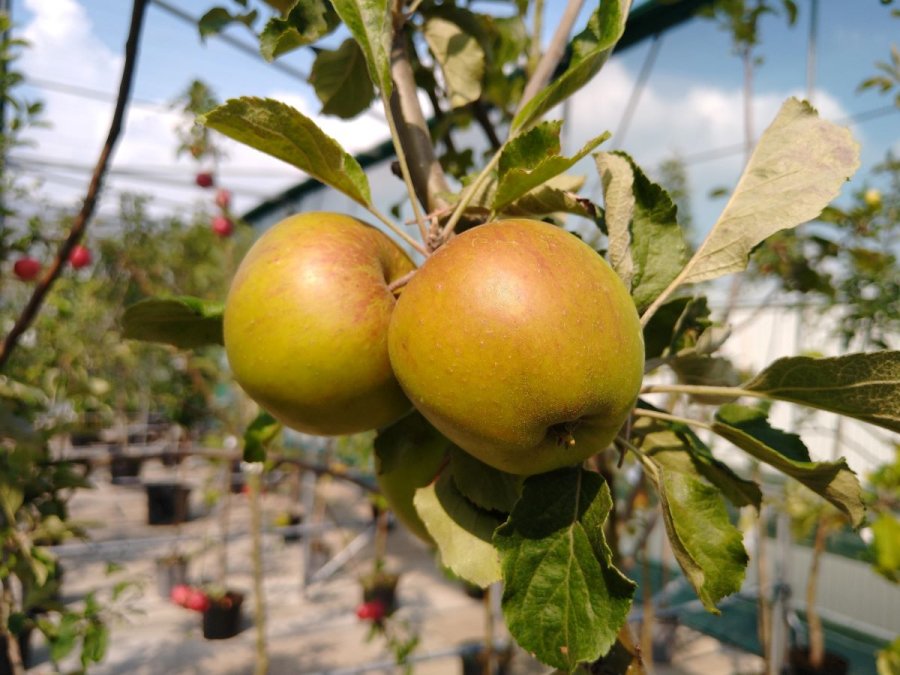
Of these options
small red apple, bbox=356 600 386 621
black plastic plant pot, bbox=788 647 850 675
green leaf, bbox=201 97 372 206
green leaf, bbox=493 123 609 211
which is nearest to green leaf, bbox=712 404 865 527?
green leaf, bbox=493 123 609 211

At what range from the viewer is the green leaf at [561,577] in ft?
1.39

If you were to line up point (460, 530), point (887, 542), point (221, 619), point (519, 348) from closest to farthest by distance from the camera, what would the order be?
point (519, 348) < point (460, 530) < point (887, 542) < point (221, 619)

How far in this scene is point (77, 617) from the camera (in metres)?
1.32

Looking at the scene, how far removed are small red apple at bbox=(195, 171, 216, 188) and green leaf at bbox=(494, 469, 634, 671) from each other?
10.5 feet

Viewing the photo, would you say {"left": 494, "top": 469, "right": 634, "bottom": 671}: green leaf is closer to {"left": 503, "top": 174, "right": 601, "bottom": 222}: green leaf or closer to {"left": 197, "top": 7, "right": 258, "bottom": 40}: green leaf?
{"left": 503, "top": 174, "right": 601, "bottom": 222}: green leaf

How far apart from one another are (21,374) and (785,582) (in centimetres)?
308

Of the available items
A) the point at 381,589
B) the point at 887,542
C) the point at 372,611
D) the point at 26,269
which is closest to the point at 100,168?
the point at 887,542

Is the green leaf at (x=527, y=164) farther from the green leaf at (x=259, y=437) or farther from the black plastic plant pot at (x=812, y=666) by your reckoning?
the black plastic plant pot at (x=812, y=666)

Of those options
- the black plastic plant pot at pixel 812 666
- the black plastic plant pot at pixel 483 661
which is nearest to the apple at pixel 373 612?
the black plastic plant pot at pixel 483 661

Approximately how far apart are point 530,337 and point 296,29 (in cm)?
30

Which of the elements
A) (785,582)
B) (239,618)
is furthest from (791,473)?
(239,618)

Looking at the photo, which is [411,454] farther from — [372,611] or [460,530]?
[372,611]

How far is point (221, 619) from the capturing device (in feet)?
10.3

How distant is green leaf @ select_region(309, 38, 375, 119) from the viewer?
0.67 m
